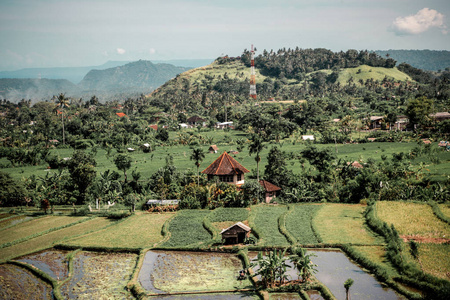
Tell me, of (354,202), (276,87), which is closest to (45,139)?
(354,202)

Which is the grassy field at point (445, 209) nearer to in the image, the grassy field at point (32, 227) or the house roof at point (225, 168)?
the house roof at point (225, 168)

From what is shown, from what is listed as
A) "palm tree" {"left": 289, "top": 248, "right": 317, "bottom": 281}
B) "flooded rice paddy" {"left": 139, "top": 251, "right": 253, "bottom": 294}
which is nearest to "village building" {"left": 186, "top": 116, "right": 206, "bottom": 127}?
"flooded rice paddy" {"left": 139, "top": 251, "right": 253, "bottom": 294}

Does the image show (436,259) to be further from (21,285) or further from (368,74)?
(368,74)

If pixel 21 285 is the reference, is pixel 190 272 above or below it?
above

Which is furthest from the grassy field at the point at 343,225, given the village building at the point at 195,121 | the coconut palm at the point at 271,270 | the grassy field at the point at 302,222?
the village building at the point at 195,121

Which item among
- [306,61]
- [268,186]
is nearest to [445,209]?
[268,186]

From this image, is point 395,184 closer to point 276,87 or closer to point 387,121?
point 387,121
